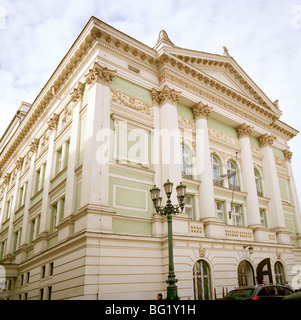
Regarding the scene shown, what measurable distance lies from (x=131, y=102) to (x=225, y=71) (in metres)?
10.3

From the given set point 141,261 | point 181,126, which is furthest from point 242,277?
point 181,126

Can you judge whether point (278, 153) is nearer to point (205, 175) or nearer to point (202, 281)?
point (205, 175)

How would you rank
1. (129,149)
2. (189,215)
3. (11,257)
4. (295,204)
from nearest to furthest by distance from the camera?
1. (129,149)
2. (189,215)
3. (11,257)
4. (295,204)

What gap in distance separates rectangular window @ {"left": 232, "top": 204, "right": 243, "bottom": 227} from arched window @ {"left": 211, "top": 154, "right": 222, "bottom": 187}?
2.09 metres

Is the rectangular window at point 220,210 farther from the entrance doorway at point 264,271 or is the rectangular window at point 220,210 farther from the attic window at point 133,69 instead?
the attic window at point 133,69

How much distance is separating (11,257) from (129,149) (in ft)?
49.1

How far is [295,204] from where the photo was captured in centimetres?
3009

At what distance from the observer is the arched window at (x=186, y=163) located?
21652mm

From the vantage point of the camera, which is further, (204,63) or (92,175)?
(204,63)

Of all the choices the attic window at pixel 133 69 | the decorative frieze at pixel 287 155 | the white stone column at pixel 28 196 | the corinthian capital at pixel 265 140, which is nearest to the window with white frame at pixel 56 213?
the white stone column at pixel 28 196

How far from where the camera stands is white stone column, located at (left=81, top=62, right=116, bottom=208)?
16922 mm

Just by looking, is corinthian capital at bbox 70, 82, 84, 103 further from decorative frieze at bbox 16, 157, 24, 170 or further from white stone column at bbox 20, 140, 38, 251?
decorative frieze at bbox 16, 157, 24, 170

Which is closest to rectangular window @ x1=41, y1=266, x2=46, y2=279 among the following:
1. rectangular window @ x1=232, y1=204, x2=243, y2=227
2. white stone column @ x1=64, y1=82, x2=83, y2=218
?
white stone column @ x1=64, y1=82, x2=83, y2=218
